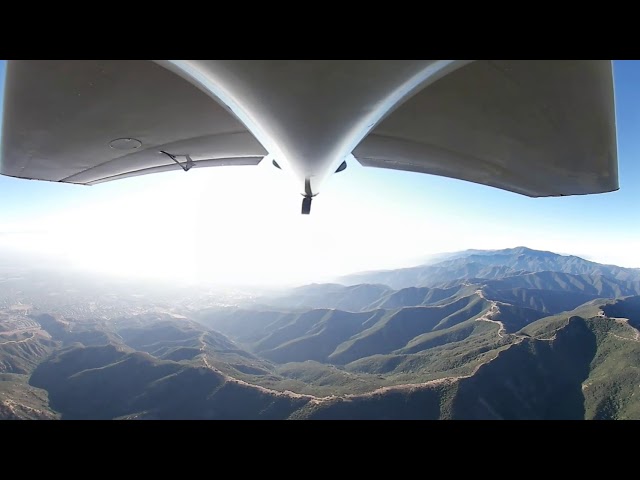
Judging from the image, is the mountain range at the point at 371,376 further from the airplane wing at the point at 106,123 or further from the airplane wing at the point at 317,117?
the airplane wing at the point at 317,117

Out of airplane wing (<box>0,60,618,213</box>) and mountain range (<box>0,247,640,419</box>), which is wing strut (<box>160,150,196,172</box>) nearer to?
airplane wing (<box>0,60,618,213</box>)

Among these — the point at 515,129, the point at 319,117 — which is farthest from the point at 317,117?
the point at 515,129

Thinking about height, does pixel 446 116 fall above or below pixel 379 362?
above

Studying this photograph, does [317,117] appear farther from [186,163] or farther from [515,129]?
[186,163]

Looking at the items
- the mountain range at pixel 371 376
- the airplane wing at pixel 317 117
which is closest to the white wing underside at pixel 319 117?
the airplane wing at pixel 317 117
